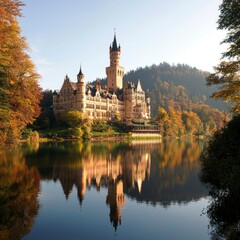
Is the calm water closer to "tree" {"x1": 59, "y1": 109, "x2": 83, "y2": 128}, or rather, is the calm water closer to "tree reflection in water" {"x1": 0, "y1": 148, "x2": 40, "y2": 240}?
"tree reflection in water" {"x1": 0, "y1": 148, "x2": 40, "y2": 240}

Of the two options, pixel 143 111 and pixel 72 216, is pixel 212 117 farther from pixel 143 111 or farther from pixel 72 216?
pixel 72 216

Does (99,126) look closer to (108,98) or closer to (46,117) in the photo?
(46,117)

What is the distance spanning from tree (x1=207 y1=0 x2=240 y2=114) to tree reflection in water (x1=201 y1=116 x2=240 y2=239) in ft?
9.09

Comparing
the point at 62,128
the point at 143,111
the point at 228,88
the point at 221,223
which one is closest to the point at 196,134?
the point at 143,111

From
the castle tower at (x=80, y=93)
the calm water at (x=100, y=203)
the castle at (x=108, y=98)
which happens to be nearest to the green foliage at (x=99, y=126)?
the castle at (x=108, y=98)

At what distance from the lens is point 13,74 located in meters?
20.0

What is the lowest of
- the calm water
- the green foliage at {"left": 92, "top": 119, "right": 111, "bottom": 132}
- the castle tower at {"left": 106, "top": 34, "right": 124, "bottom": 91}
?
the calm water

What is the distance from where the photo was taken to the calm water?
1136 cm

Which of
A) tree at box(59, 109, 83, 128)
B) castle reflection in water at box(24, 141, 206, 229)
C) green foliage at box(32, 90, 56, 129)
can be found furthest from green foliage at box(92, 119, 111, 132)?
castle reflection in water at box(24, 141, 206, 229)

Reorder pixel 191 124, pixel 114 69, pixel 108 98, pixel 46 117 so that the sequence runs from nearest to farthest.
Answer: pixel 46 117 → pixel 108 98 → pixel 191 124 → pixel 114 69

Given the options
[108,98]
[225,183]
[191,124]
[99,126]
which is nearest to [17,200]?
[225,183]

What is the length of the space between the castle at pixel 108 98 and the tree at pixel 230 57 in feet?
240

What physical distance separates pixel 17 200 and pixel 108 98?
311 feet

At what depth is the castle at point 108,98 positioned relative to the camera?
9581 centimetres
